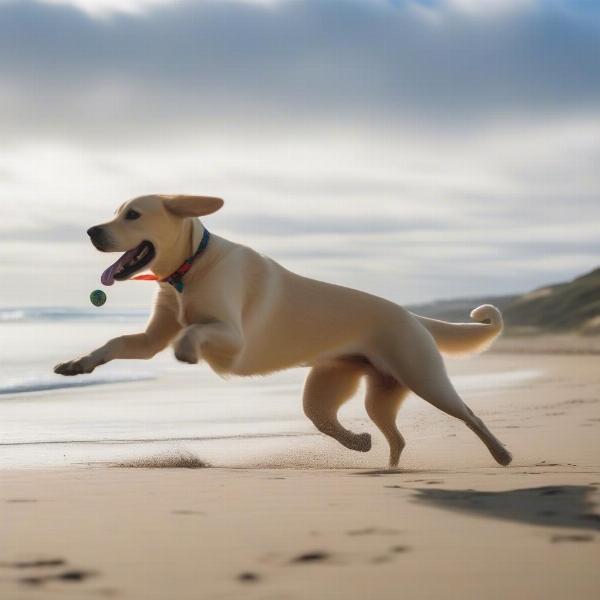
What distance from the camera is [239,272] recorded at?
19.2 ft

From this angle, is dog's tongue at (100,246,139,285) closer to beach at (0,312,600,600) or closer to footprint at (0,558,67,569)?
beach at (0,312,600,600)

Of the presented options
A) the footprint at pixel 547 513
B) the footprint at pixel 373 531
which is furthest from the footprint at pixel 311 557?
the footprint at pixel 547 513

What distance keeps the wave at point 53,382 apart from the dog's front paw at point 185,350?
22.6 ft

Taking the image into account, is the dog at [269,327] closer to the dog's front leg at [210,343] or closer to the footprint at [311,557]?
the dog's front leg at [210,343]

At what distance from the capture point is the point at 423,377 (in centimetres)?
633

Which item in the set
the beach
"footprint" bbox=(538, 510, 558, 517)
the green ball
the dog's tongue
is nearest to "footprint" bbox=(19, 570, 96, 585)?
the beach

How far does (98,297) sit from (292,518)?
2.51 metres

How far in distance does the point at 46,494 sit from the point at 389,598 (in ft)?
6.80

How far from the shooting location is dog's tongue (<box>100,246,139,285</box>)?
554 centimetres

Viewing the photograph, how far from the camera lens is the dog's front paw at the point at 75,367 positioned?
5.27 metres

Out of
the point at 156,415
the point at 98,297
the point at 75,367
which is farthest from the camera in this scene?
the point at 156,415

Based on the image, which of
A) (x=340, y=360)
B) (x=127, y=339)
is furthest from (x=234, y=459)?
(x=127, y=339)

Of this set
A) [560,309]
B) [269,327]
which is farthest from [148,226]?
[560,309]

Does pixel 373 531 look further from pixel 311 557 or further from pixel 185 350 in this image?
pixel 185 350
